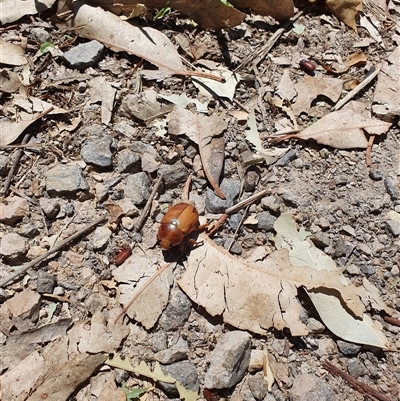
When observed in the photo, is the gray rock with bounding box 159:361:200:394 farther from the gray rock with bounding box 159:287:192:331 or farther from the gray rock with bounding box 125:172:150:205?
the gray rock with bounding box 125:172:150:205

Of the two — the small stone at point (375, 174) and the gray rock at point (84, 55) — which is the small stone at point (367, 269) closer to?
the small stone at point (375, 174)

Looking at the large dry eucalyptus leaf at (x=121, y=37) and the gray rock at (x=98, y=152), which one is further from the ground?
the large dry eucalyptus leaf at (x=121, y=37)

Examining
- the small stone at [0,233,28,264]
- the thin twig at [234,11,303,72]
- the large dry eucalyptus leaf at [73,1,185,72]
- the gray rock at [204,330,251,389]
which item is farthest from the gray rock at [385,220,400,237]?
the small stone at [0,233,28,264]

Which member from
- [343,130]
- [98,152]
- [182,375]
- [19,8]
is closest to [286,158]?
[343,130]

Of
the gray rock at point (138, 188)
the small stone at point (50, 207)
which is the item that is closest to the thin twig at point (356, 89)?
the gray rock at point (138, 188)

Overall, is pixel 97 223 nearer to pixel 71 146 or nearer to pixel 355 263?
pixel 71 146
